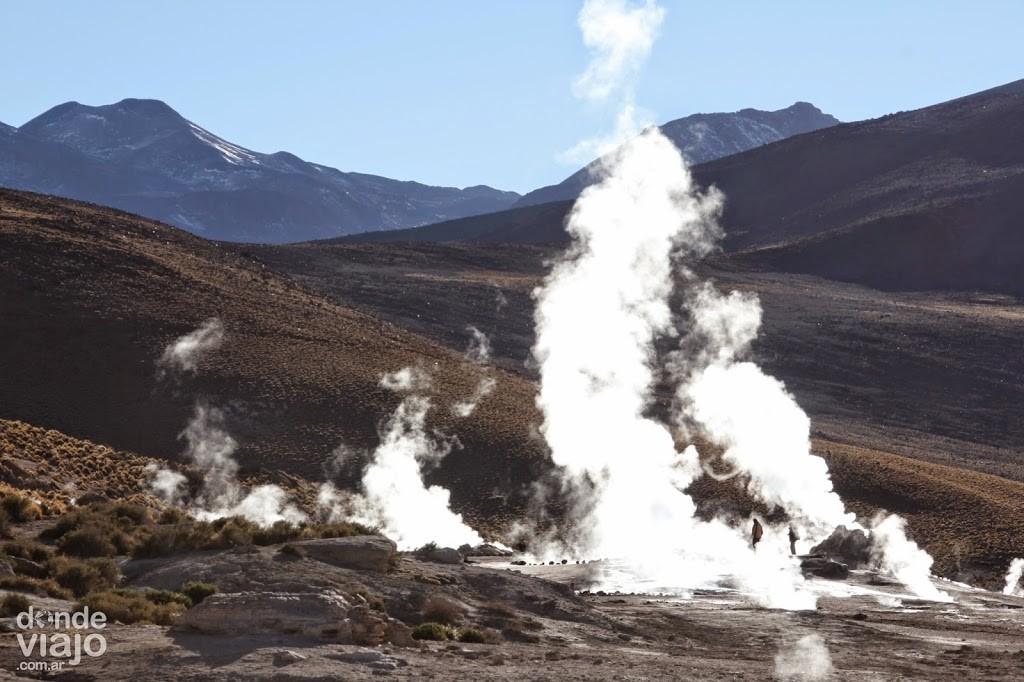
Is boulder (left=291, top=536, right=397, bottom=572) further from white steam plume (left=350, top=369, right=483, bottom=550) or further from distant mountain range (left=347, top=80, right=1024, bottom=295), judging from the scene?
distant mountain range (left=347, top=80, right=1024, bottom=295)

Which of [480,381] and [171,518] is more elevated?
[480,381]

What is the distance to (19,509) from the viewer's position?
90.0 feet

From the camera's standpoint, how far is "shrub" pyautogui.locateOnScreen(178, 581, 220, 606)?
20.0 meters

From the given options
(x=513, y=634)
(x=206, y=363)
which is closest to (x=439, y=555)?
(x=513, y=634)

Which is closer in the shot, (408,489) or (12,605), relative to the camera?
(12,605)

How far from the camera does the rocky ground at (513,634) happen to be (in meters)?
16.4

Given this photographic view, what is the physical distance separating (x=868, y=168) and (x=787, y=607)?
162 m

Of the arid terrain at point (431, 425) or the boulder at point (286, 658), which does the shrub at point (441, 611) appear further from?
the boulder at point (286, 658)

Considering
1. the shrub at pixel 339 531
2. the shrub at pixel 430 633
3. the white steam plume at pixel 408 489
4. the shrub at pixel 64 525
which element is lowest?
the white steam plume at pixel 408 489

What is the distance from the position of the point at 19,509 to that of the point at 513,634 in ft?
41.6

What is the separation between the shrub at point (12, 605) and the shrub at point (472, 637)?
6.79 m

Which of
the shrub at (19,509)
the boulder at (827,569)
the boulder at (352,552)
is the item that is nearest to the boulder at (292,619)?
the boulder at (352,552)

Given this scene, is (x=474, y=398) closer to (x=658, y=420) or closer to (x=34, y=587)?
(x=658, y=420)

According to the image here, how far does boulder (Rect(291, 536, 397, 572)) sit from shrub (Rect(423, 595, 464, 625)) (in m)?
2.25
